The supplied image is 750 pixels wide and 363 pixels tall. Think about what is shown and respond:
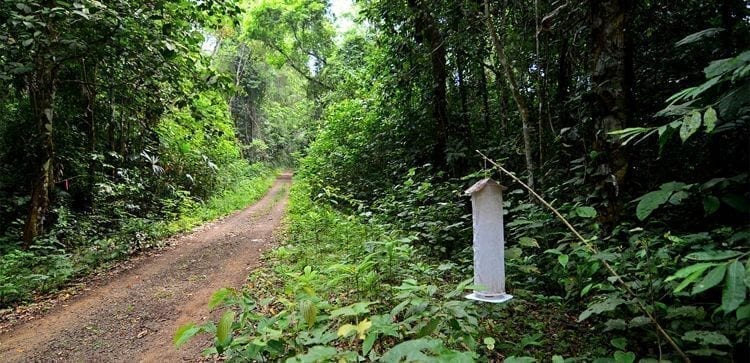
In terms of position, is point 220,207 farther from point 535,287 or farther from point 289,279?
point 535,287

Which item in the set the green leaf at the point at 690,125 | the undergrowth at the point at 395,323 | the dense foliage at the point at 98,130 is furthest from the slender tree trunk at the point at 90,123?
the green leaf at the point at 690,125

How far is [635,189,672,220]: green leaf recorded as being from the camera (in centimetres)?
222

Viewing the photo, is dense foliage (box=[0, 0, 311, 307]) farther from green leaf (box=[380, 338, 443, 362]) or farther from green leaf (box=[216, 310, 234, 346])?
green leaf (box=[380, 338, 443, 362])

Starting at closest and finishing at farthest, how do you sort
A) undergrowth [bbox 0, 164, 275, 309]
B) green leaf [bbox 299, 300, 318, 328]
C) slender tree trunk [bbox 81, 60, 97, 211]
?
1. green leaf [bbox 299, 300, 318, 328]
2. undergrowth [bbox 0, 164, 275, 309]
3. slender tree trunk [bbox 81, 60, 97, 211]

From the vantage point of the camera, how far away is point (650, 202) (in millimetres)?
2279

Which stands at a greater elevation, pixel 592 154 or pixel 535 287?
pixel 592 154

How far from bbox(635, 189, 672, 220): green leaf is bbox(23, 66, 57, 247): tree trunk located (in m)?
9.46

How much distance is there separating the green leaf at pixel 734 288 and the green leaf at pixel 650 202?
593mm

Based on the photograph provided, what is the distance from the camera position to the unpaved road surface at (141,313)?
470cm

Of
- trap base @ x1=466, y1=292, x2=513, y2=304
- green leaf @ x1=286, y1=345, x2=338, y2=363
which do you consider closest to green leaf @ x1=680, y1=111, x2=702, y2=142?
trap base @ x1=466, y1=292, x2=513, y2=304

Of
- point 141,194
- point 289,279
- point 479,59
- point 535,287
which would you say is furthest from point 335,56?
point 535,287

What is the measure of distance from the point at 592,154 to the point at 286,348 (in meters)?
2.87

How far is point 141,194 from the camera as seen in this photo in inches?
468

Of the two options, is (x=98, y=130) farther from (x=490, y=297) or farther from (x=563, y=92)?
(x=490, y=297)
